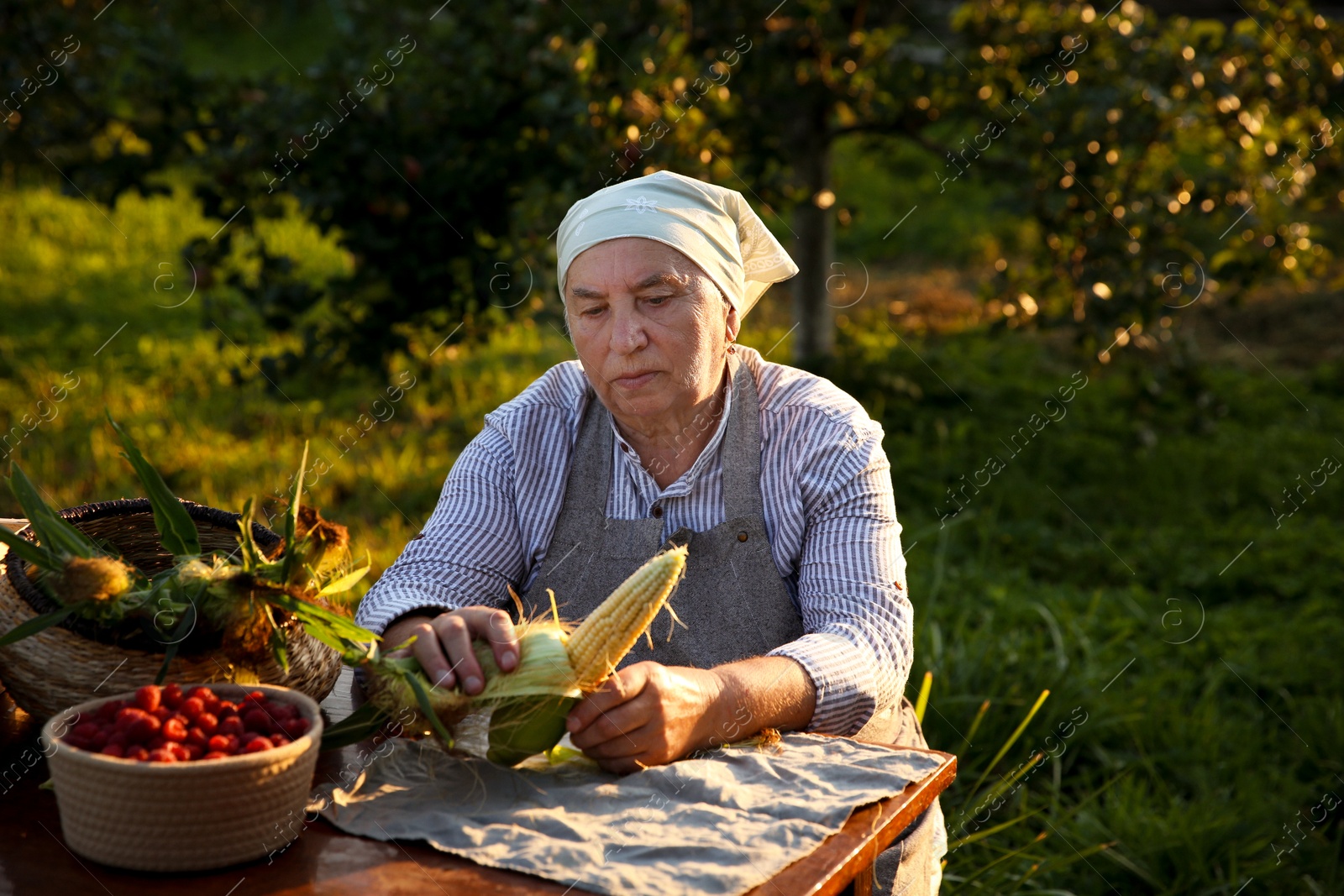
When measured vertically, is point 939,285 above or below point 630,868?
below

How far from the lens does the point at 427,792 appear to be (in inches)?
68.3

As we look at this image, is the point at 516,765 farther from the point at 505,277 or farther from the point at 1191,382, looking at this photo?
the point at 1191,382

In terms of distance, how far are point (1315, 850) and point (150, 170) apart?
4.41m

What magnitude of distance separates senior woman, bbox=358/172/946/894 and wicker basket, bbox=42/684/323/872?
599 mm

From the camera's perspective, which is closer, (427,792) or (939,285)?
(427,792)

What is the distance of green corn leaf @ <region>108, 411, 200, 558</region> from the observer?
6.17 feet

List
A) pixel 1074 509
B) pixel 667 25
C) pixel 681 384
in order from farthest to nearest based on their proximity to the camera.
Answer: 1. pixel 1074 509
2. pixel 667 25
3. pixel 681 384

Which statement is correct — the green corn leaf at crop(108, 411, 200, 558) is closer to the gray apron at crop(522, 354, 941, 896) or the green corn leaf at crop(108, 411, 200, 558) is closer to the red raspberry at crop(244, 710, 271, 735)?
the red raspberry at crop(244, 710, 271, 735)

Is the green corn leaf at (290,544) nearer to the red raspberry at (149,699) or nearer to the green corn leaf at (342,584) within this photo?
the green corn leaf at (342,584)

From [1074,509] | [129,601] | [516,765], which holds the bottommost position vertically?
[1074,509]

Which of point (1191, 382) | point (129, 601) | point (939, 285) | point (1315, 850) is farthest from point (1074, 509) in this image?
point (129, 601)

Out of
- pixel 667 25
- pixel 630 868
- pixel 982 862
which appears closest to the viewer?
pixel 630 868

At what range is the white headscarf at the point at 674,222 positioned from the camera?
2385 mm

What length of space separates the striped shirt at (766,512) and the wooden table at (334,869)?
1.79 feet
